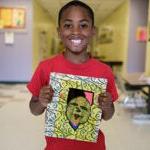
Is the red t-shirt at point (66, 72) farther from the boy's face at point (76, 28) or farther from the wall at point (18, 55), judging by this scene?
the wall at point (18, 55)

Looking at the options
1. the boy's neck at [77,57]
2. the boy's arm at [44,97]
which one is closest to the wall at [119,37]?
the boy's neck at [77,57]

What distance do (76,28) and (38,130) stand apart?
2.92 meters

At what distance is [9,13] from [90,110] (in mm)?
7627

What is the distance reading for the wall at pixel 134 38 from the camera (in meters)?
8.76

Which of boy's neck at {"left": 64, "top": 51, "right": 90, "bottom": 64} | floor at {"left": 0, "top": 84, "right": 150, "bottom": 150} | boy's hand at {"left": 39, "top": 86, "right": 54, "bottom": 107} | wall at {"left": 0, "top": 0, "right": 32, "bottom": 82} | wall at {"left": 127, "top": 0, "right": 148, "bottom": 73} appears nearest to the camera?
boy's hand at {"left": 39, "top": 86, "right": 54, "bottom": 107}

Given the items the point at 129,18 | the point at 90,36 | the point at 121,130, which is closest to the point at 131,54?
the point at 129,18

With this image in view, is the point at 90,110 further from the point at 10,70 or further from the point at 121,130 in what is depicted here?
the point at 10,70

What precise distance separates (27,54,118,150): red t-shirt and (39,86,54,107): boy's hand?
7cm

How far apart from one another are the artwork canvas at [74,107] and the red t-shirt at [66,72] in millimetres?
35

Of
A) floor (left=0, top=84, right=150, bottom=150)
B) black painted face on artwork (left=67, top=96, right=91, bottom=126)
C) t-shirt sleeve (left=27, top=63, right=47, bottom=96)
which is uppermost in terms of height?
t-shirt sleeve (left=27, top=63, right=47, bottom=96)

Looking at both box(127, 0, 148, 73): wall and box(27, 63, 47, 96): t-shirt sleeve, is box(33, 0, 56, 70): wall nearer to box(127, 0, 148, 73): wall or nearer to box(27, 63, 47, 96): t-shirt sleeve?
box(127, 0, 148, 73): wall

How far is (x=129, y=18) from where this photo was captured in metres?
8.88

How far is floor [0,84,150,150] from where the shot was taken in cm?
356

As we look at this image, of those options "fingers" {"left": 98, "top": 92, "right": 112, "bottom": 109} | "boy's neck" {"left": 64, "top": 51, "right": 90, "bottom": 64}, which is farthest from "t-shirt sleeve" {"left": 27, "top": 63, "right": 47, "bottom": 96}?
"fingers" {"left": 98, "top": 92, "right": 112, "bottom": 109}
